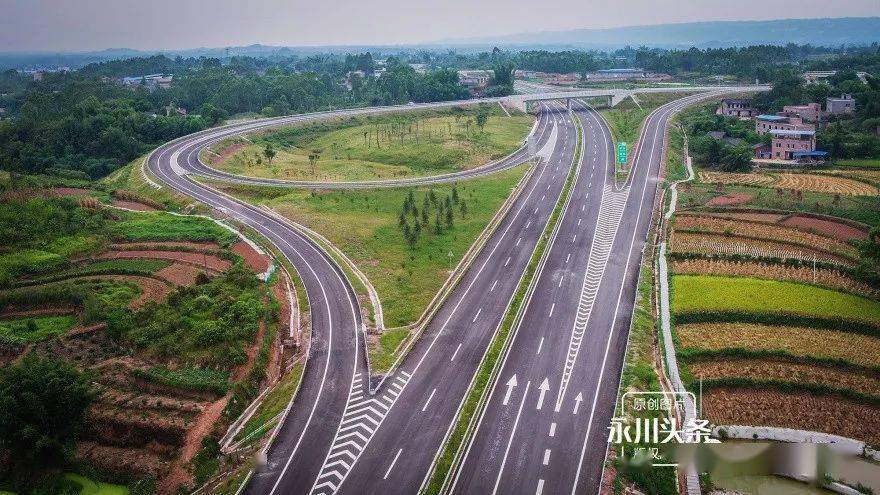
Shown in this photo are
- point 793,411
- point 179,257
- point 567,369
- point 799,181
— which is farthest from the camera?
point 799,181

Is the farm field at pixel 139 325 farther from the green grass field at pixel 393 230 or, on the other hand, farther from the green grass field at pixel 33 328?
the green grass field at pixel 393 230

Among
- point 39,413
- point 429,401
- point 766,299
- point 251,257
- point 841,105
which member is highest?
point 841,105

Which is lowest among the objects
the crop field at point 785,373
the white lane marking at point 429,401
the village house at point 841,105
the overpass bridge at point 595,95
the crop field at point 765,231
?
the white lane marking at point 429,401

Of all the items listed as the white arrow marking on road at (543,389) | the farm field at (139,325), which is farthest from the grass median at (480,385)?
the farm field at (139,325)

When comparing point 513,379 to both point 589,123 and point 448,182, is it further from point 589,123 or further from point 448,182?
point 589,123

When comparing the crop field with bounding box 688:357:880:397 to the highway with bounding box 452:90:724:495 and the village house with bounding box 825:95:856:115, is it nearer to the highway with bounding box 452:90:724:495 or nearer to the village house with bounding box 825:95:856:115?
the highway with bounding box 452:90:724:495

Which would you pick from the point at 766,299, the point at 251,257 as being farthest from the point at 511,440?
the point at 251,257

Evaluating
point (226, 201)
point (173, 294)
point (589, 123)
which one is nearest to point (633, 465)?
point (173, 294)

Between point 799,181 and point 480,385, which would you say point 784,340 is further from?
point 799,181
